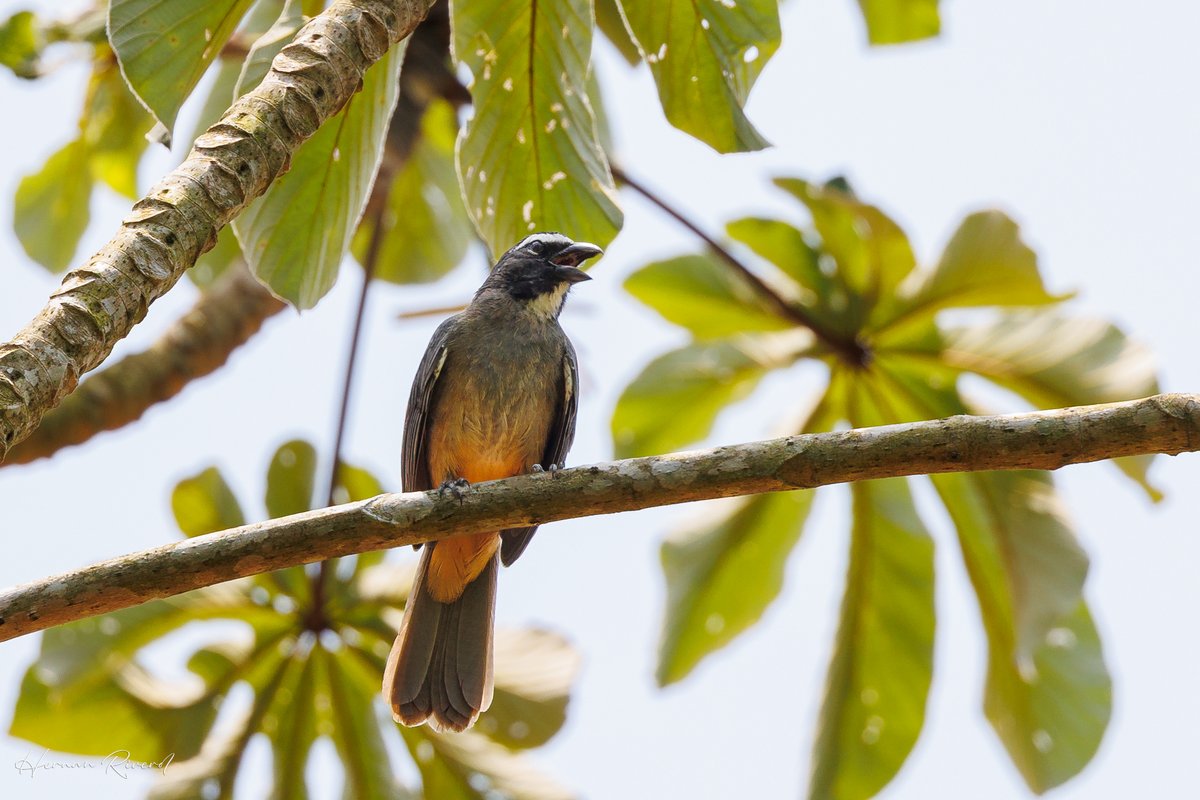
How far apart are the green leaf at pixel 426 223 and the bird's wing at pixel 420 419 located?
2.52 metres

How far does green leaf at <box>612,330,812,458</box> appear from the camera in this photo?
5.38 meters

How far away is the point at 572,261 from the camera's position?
4707mm

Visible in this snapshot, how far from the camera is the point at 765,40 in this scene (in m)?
3.65

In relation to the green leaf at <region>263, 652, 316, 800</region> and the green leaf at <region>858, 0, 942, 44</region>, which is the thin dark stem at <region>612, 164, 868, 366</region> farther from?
the green leaf at <region>263, 652, 316, 800</region>

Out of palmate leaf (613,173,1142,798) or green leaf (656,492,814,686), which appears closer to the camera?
palmate leaf (613,173,1142,798)

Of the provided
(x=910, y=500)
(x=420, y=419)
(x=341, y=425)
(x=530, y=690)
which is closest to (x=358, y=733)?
(x=530, y=690)

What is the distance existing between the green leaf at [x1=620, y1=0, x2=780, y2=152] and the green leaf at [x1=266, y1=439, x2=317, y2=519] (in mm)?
2461

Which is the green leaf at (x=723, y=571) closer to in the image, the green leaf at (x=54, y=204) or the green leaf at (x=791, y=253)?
the green leaf at (x=791, y=253)

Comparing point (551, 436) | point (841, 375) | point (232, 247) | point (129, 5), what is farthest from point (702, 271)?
point (129, 5)

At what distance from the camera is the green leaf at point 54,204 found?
234 inches

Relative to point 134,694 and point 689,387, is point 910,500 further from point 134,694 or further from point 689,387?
point 134,694

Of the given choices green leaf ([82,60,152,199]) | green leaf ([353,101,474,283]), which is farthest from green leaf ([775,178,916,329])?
green leaf ([82,60,152,199])

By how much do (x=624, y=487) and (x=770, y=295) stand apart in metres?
2.31

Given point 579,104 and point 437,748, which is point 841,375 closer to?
point 579,104
